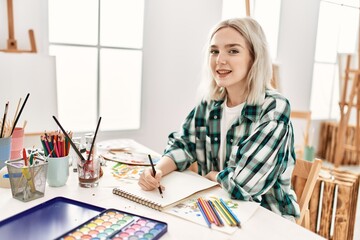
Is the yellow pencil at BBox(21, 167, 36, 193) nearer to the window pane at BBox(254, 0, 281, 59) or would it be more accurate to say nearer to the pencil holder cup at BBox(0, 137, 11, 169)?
the pencil holder cup at BBox(0, 137, 11, 169)

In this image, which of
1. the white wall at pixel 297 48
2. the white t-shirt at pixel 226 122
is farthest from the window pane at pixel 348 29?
the white t-shirt at pixel 226 122

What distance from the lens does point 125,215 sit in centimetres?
86

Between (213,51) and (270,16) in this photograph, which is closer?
(213,51)

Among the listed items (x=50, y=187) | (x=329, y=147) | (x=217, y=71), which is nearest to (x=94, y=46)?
(x=217, y=71)

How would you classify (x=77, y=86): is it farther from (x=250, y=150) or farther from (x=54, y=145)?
(x=250, y=150)

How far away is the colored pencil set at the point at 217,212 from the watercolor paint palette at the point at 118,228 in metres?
0.14

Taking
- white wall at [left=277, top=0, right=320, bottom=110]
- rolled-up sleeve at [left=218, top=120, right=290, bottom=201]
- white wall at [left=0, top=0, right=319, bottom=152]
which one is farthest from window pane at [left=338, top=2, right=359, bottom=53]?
rolled-up sleeve at [left=218, top=120, right=290, bottom=201]

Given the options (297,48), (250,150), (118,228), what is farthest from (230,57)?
(297,48)

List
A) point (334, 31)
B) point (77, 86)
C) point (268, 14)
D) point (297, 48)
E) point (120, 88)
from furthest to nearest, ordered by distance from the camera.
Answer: point (334, 31)
point (297, 48)
point (268, 14)
point (120, 88)
point (77, 86)

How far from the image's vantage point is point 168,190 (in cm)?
107

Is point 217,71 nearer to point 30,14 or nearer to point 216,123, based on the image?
point 216,123

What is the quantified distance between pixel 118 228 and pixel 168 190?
0.98 ft

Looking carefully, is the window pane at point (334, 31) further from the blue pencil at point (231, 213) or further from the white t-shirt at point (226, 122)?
the blue pencil at point (231, 213)

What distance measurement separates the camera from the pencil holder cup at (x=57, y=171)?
1.07 meters
